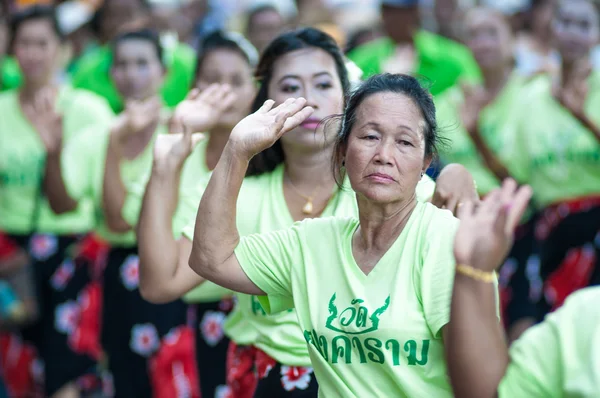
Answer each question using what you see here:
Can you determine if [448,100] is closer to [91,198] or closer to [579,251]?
[579,251]

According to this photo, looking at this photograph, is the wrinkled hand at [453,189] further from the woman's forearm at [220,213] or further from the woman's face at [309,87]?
the woman's forearm at [220,213]

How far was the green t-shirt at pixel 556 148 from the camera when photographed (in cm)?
695

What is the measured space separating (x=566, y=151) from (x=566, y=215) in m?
0.40

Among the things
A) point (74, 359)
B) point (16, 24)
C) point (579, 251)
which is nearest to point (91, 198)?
point (74, 359)

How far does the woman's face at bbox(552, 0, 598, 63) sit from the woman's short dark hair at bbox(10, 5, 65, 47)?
331 centimetres

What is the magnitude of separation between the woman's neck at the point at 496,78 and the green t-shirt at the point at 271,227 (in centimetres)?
387

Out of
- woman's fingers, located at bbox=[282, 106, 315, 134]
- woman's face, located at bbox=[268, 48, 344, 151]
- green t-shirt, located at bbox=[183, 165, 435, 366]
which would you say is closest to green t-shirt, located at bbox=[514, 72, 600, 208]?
woman's face, located at bbox=[268, 48, 344, 151]

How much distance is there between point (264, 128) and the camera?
3.18 metres

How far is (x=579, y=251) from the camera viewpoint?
6949mm

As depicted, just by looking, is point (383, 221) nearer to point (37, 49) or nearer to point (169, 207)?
point (169, 207)

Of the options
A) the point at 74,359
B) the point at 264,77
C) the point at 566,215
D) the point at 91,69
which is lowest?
the point at 74,359

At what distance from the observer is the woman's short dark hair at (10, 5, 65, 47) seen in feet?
24.3

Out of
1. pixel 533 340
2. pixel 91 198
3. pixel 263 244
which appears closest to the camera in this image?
pixel 533 340

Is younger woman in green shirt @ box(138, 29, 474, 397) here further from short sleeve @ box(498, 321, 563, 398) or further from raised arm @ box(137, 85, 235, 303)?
short sleeve @ box(498, 321, 563, 398)
